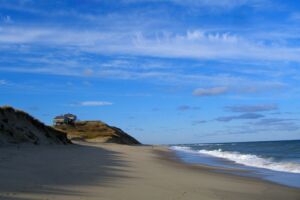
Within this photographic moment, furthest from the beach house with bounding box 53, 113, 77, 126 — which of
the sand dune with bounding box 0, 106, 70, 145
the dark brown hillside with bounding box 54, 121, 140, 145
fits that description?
the sand dune with bounding box 0, 106, 70, 145

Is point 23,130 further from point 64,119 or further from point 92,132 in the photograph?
point 64,119

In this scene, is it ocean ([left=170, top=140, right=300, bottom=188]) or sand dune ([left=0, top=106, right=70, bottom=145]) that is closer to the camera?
ocean ([left=170, top=140, right=300, bottom=188])

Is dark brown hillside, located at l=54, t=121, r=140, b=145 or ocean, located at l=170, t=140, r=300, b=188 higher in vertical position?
dark brown hillside, located at l=54, t=121, r=140, b=145

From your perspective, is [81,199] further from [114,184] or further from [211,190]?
[211,190]

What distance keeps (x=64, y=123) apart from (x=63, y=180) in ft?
256

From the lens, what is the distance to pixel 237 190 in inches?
563

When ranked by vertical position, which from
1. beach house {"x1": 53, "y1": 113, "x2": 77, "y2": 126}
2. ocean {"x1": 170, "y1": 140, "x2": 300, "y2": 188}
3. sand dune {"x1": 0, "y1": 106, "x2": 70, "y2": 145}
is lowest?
ocean {"x1": 170, "y1": 140, "x2": 300, "y2": 188}

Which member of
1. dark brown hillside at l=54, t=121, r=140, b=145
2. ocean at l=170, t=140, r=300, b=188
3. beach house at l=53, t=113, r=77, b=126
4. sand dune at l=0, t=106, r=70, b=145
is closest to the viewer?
ocean at l=170, t=140, r=300, b=188

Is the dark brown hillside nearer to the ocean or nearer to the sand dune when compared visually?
the ocean

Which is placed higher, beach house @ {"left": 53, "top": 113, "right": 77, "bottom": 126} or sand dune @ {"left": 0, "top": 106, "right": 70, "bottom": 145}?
beach house @ {"left": 53, "top": 113, "right": 77, "bottom": 126}

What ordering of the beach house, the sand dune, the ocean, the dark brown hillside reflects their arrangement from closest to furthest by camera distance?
the ocean
the sand dune
the dark brown hillside
the beach house

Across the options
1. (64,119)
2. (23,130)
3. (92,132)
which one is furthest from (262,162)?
(64,119)

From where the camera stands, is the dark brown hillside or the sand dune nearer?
the sand dune

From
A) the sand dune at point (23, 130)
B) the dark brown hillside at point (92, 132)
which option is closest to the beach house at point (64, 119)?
the dark brown hillside at point (92, 132)
